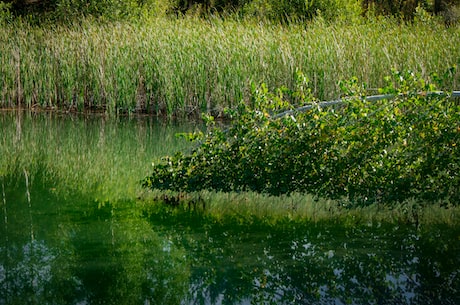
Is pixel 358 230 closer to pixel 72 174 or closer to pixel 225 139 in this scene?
pixel 225 139

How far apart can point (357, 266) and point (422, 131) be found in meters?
1.92

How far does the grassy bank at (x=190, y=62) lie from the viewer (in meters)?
11.8

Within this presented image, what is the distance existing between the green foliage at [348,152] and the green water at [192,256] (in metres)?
0.46

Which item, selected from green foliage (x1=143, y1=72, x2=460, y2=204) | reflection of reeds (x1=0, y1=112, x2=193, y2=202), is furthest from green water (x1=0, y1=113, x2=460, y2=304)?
green foliage (x1=143, y1=72, x2=460, y2=204)

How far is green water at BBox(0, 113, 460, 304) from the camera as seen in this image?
429 cm

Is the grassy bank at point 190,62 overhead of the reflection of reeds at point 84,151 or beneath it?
overhead

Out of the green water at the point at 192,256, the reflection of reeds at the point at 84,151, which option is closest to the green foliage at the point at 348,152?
the green water at the point at 192,256

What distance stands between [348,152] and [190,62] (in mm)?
6465

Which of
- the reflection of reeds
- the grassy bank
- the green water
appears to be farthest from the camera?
the grassy bank

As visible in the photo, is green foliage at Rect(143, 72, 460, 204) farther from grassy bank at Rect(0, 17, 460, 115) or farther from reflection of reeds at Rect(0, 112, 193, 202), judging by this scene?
grassy bank at Rect(0, 17, 460, 115)

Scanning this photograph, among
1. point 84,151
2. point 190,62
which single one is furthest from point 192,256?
point 190,62

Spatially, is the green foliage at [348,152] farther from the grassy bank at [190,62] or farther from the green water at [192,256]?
the grassy bank at [190,62]

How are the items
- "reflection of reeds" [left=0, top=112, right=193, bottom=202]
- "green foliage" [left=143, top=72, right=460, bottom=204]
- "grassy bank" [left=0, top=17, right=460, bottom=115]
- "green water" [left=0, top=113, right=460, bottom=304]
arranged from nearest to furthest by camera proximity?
"green water" [left=0, top=113, right=460, bottom=304] → "green foliage" [left=143, top=72, right=460, bottom=204] → "reflection of reeds" [left=0, top=112, right=193, bottom=202] → "grassy bank" [left=0, top=17, right=460, bottom=115]

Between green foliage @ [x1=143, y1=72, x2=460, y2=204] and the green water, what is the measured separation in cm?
46
